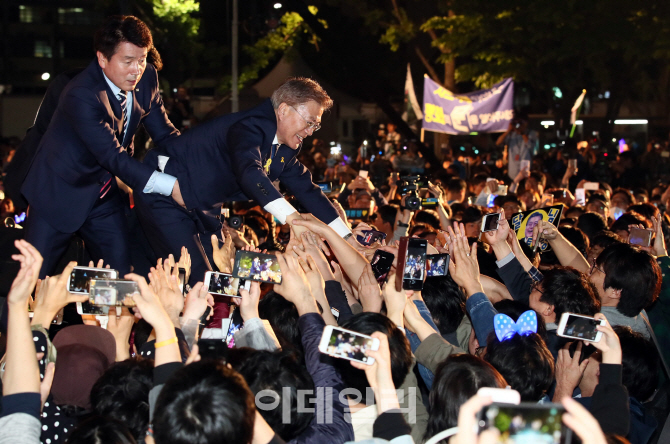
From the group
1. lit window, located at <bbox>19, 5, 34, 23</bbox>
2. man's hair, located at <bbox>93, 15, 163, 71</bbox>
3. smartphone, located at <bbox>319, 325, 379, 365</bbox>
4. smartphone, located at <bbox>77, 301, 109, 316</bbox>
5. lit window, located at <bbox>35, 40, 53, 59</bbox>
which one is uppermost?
lit window, located at <bbox>19, 5, 34, 23</bbox>

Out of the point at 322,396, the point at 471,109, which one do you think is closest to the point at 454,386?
the point at 322,396

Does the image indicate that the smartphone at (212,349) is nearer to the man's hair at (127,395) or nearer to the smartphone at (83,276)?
the man's hair at (127,395)

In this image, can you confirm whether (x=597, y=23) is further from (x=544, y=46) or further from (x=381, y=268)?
(x=381, y=268)

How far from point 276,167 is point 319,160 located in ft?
39.4

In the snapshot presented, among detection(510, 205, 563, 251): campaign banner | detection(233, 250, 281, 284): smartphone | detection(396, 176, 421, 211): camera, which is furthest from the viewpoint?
detection(396, 176, 421, 211): camera

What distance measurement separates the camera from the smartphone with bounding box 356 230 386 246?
5.00m

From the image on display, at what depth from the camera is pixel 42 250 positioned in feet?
14.5

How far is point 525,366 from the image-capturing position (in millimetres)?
2998

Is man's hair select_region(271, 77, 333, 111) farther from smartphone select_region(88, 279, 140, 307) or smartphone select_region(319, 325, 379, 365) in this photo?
smartphone select_region(319, 325, 379, 365)

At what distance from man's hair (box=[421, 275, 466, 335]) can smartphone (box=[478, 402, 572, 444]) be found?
237 centimetres

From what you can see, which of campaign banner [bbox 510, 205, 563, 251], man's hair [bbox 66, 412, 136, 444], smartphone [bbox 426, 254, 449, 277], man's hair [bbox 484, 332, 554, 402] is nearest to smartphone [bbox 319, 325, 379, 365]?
man's hair [bbox 66, 412, 136, 444]

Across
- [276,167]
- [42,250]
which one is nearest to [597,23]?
[276,167]

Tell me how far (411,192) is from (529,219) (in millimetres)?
1085

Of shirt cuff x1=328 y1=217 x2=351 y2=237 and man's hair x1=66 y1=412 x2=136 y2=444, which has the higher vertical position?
shirt cuff x1=328 y1=217 x2=351 y2=237
